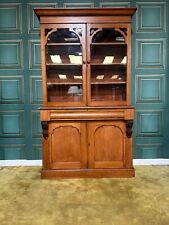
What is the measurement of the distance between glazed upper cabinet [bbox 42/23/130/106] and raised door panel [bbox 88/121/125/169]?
300mm

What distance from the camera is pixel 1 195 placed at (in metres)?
3.08

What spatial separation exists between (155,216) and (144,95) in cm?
191

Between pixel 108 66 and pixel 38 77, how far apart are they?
40.4 inches

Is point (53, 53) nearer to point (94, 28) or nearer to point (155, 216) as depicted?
point (94, 28)

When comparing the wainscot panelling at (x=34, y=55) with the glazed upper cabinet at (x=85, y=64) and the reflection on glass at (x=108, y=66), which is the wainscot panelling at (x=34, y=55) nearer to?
the glazed upper cabinet at (x=85, y=64)

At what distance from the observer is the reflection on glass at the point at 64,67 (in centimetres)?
357

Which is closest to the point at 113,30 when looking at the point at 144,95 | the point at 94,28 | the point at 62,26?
the point at 94,28

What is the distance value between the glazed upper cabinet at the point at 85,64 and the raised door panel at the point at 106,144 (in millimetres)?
300

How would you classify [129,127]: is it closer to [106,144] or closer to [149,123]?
[106,144]

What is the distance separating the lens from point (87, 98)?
3.57m

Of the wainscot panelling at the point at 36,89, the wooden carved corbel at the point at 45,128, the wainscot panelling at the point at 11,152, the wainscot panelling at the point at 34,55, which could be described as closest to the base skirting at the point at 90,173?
the wooden carved corbel at the point at 45,128

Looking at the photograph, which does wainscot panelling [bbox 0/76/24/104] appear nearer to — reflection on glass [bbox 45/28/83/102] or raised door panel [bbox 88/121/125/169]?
reflection on glass [bbox 45/28/83/102]

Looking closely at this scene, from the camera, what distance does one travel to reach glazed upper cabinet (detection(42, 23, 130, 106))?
3.50 meters

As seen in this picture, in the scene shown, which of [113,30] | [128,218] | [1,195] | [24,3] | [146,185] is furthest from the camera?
[24,3]
